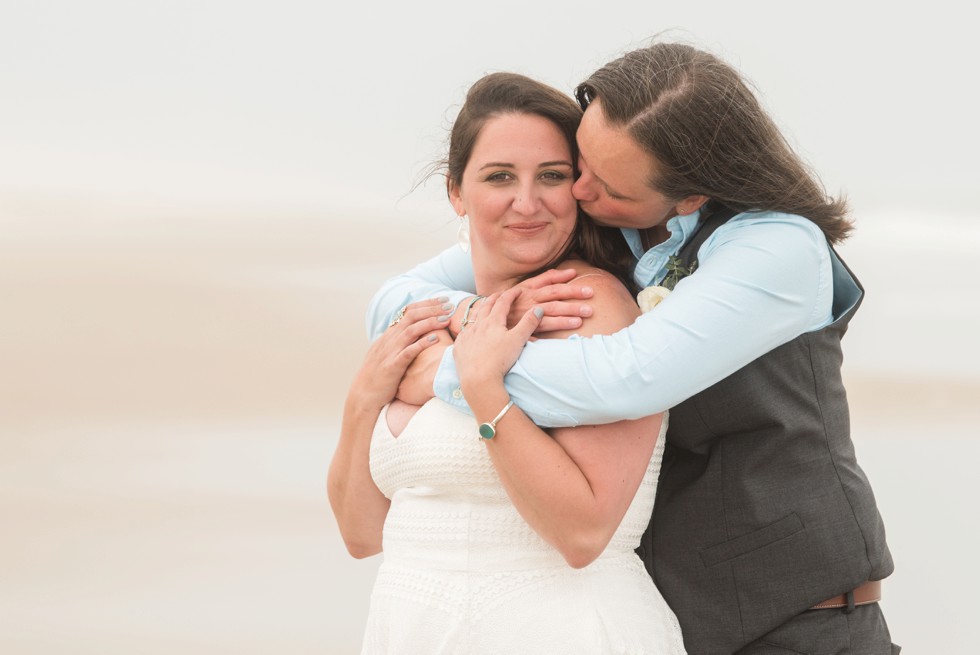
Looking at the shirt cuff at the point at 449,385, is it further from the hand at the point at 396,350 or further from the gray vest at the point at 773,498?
the gray vest at the point at 773,498

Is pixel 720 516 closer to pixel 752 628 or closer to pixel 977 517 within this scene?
pixel 752 628

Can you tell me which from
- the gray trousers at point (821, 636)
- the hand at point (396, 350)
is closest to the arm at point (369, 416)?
the hand at point (396, 350)

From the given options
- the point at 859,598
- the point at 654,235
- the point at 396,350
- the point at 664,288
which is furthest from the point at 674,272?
the point at 859,598

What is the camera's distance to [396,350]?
201 cm

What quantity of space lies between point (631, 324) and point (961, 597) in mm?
2672

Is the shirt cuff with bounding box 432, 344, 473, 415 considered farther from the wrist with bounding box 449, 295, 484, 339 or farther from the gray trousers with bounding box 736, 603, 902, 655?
the gray trousers with bounding box 736, 603, 902, 655

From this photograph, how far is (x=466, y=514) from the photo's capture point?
5.98 ft

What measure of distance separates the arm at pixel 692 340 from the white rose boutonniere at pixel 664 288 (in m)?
0.10

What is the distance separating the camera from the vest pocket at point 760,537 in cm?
176

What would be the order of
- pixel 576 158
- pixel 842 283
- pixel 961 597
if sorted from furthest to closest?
pixel 961 597
pixel 576 158
pixel 842 283

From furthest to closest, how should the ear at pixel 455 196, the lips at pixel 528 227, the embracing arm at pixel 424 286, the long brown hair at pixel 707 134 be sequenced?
the embracing arm at pixel 424 286, the ear at pixel 455 196, the lips at pixel 528 227, the long brown hair at pixel 707 134

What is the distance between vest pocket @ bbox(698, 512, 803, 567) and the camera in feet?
A: 5.79

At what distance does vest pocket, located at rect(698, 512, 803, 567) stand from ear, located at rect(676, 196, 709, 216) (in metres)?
0.51

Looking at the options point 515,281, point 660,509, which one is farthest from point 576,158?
point 660,509
